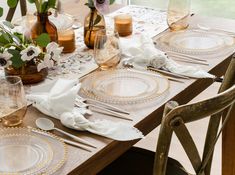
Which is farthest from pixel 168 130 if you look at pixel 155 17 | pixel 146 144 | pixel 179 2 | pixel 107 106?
pixel 146 144

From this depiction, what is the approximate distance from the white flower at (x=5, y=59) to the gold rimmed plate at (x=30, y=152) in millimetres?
249

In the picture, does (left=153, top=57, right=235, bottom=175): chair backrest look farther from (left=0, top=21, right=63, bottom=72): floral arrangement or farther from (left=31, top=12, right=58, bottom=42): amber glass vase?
(left=31, top=12, right=58, bottom=42): amber glass vase

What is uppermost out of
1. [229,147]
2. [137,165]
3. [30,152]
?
[30,152]

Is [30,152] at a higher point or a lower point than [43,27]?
lower

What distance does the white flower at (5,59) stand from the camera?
1335mm

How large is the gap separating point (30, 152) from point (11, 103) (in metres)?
0.16

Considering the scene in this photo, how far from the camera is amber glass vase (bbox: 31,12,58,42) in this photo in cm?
149

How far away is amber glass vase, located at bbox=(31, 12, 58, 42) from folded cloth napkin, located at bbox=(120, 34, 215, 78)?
9.6 inches

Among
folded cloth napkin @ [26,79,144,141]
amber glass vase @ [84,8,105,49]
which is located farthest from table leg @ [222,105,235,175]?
folded cloth napkin @ [26,79,144,141]

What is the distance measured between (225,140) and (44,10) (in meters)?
0.82

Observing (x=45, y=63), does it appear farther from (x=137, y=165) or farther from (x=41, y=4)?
(x=137, y=165)

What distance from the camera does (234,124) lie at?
174cm

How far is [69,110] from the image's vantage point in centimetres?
122

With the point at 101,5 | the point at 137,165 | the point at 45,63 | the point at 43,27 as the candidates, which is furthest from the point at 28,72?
the point at 137,165
